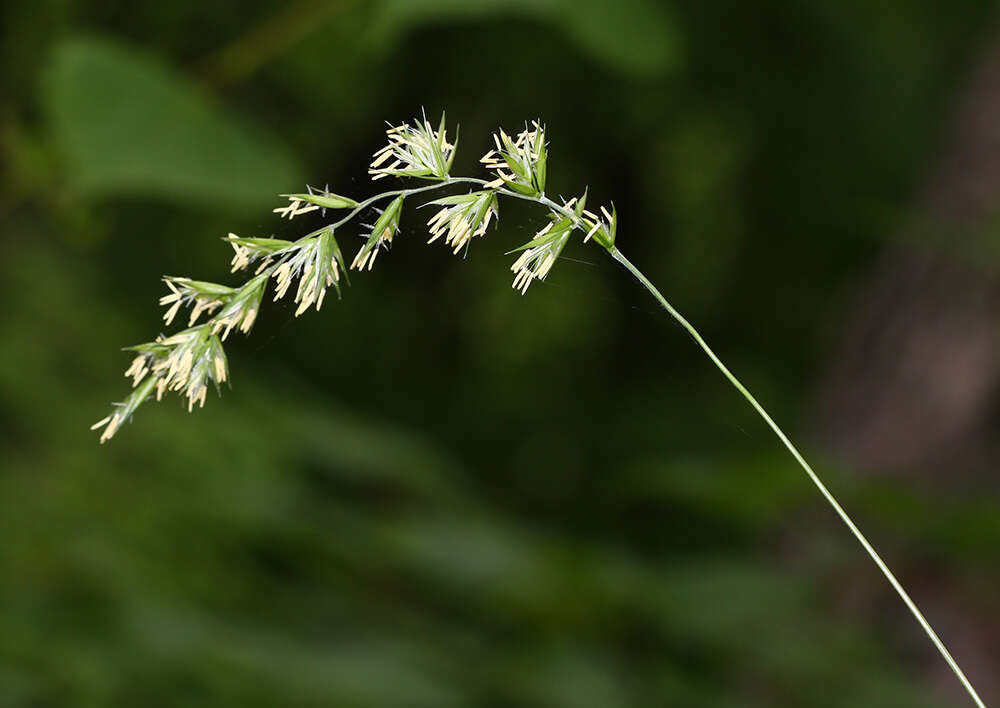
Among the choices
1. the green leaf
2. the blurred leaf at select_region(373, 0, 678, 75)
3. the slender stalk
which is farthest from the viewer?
the blurred leaf at select_region(373, 0, 678, 75)

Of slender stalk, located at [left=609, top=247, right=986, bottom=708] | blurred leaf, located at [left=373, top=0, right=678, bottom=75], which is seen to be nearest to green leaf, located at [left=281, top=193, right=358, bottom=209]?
slender stalk, located at [left=609, top=247, right=986, bottom=708]

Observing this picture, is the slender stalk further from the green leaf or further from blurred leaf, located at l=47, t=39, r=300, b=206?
blurred leaf, located at l=47, t=39, r=300, b=206

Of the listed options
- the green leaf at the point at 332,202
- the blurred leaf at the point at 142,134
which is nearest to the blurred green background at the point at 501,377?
the blurred leaf at the point at 142,134

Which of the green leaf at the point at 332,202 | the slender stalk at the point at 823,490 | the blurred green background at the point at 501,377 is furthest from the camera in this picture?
the blurred green background at the point at 501,377

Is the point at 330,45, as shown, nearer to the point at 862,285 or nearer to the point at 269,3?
the point at 269,3

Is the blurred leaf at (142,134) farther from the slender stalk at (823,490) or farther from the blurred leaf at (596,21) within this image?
the slender stalk at (823,490)

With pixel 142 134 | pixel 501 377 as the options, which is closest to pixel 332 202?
pixel 142 134

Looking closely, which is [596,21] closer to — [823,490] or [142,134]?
[142,134]
